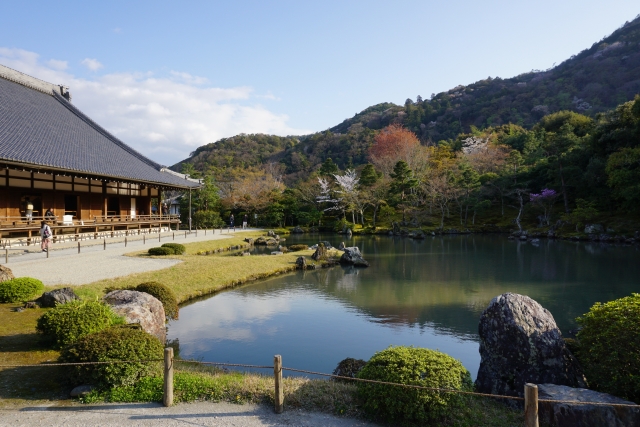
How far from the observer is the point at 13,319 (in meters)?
8.14

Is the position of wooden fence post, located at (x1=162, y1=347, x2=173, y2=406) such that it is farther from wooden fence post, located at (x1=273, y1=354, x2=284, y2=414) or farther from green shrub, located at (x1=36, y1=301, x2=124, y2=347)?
green shrub, located at (x1=36, y1=301, x2=124, y2=347)

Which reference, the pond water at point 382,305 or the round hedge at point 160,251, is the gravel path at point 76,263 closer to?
the round hedge at point 160,251

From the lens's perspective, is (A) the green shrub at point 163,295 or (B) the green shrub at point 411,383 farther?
(A) the green shrub at point 163,295

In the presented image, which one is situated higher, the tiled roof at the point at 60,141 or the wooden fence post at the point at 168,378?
the tiled roof at the point at 60,141

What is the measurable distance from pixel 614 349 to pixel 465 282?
1109cm

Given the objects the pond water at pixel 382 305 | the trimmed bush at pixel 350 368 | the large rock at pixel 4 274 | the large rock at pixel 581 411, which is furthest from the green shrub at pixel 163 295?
the large rock at pixel 581 411

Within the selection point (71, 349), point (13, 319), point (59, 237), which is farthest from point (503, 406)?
point (59, 237)

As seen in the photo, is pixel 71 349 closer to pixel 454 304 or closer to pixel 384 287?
pixel 454 304

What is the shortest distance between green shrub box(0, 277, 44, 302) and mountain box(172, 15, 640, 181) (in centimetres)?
5589

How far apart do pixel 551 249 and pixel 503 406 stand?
80.3 feet

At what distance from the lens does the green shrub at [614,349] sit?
4.63m

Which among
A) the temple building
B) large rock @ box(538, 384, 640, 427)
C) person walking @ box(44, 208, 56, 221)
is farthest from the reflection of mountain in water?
person walking @ box(44, 208, 56, 221)

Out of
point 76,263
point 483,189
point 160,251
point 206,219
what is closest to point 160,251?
point 160,251

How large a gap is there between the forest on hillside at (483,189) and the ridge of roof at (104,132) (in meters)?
13.7
